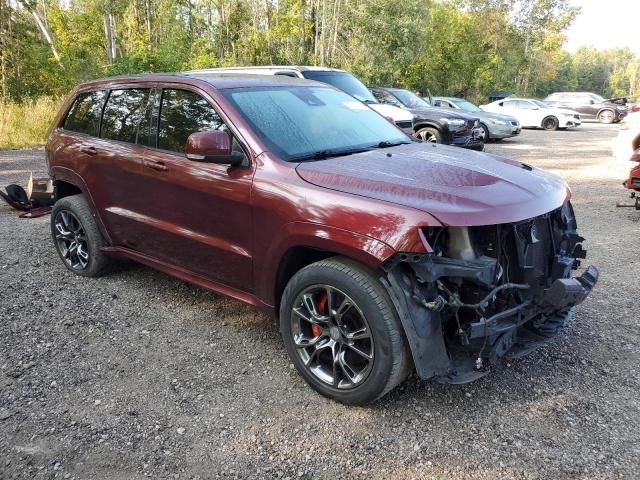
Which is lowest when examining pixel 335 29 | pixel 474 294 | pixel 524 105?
pixel 474 294

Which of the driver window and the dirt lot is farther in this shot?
the driver window

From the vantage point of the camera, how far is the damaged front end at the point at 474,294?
2613 mm

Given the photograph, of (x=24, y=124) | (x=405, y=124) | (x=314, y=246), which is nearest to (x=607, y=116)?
(x=405, y=124)

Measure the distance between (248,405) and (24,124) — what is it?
14384 mm

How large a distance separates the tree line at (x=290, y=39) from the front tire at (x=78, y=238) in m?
15.5

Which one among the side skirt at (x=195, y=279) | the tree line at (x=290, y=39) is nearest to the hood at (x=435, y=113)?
the side skirt at (x=195, y=279)

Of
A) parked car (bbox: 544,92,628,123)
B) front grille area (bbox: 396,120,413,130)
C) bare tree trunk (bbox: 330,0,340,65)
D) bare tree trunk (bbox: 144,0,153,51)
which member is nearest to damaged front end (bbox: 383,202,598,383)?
front grille area (bbox: 396,120,413,130)

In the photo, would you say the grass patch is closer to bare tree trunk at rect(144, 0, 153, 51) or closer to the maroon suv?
the maroon suv

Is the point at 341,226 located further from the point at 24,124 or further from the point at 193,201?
the point at 24,124

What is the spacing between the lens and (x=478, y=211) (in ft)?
8.59

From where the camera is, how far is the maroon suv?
8.73 feet

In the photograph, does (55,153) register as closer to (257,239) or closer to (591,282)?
(257,239)

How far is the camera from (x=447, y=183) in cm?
286

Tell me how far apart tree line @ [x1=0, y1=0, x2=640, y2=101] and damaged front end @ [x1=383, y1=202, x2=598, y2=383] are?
19057mm
